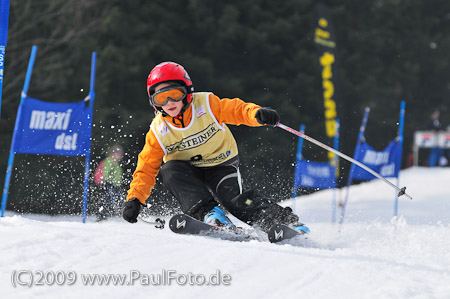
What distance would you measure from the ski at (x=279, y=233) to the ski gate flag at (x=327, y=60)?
1176 centimetres

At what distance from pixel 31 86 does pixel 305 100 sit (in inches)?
372

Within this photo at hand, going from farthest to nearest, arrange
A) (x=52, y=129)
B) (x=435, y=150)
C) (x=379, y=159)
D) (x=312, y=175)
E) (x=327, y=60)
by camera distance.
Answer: (x=435, y=150) → (x=327, y=60) → (x=312, y=175) → (x=379, y=159) → (x=52, y=129)

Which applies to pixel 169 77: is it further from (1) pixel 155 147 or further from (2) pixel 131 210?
(2) pixel 131 210

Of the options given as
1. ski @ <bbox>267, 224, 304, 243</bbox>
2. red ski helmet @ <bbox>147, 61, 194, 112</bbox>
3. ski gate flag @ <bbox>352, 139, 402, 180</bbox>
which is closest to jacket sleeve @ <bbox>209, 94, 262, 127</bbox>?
red ski helmet @ <bbox>147, 61, 194, 112</bbox>

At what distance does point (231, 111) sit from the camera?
4438 millimetres

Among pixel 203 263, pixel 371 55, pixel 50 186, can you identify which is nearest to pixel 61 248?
pixel 203 263

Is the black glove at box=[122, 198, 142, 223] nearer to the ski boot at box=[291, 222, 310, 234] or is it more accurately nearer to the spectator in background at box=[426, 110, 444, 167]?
the ski boot at box=[291, 222, 310, 234]

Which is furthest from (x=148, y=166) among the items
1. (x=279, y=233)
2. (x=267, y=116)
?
(x=279, y=233)

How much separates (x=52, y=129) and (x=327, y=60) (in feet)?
36.1

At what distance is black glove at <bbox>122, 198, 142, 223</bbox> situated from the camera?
4270mm

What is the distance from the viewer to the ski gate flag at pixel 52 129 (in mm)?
6254

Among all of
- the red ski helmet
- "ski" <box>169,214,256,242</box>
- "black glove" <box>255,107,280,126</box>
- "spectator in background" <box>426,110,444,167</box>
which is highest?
"spectator in background" <box>426,110,444,167</box>

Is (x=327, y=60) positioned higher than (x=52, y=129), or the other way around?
(x=327, y=60)

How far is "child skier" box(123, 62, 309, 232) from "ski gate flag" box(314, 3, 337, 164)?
37.1ft
